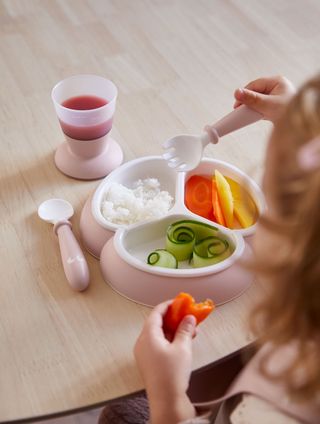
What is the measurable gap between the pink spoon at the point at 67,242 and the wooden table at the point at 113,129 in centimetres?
1

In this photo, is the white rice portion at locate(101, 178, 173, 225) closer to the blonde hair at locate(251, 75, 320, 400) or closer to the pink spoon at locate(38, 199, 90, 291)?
the pink spoon at locate(38, 199, 90, 291)

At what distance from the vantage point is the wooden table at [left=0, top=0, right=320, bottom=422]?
2.33 ft

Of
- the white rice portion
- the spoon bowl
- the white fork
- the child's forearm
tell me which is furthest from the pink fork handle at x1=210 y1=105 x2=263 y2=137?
the child's forearm

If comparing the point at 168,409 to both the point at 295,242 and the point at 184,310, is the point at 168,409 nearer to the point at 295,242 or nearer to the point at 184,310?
the point at 184,310

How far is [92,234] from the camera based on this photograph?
0.82 metres

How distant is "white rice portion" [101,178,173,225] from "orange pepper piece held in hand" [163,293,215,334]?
0.46 feet

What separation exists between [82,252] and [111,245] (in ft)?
0.15

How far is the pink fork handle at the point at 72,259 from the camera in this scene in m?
0.77

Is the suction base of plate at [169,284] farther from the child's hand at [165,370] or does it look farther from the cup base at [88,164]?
the cup base at [88,164]

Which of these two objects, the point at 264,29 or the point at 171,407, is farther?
the point at 264,29

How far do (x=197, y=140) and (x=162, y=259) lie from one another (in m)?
0.18

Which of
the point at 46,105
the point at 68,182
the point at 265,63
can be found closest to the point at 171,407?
the point at 68,182

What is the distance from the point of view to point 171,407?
693 mm

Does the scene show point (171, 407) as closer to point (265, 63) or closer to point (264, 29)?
point (265, 63)
